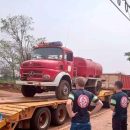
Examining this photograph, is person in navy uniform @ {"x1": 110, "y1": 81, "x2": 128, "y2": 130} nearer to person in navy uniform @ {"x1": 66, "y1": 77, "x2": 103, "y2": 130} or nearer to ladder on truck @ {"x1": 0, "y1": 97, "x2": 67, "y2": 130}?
person in navy uniform @ {"x1": 66, "y1": 77, "x2": 103, "y2": 130}

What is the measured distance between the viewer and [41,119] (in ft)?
44.4

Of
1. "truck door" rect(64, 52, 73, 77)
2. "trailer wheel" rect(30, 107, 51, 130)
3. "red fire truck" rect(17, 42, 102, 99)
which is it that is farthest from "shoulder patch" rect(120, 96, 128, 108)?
"truck door" rect(64, 52, 73, 77)

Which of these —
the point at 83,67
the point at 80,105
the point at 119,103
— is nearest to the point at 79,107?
the point at 80,105

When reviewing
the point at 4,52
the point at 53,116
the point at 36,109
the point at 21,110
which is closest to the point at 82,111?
the point at 21,110

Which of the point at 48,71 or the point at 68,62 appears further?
the point at 68,62

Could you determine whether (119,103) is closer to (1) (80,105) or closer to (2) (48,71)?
(1) (80,105)

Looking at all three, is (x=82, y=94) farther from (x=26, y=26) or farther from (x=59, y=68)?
(x=26, y=26)

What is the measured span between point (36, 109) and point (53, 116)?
1781 mm

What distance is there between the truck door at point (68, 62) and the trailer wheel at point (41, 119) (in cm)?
294

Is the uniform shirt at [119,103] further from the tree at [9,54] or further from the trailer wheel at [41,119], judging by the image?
the tree at [9,54]

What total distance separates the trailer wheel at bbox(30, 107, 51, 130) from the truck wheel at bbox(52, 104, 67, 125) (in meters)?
0.79

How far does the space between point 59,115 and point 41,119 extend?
71.5 inches

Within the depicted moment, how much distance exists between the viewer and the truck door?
16.1 meters

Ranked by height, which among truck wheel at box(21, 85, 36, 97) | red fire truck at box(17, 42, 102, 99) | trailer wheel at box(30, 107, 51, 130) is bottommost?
trailer wheel at box(30, 107, 51, 130)
